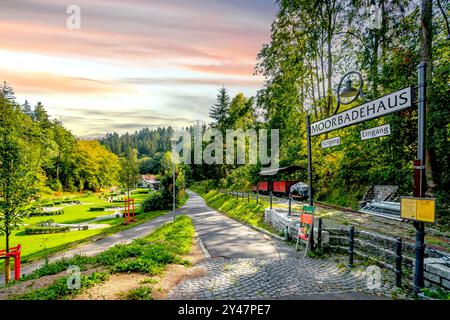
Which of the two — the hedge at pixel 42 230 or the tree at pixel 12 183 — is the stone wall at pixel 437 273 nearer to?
the tree at pixel 12 183

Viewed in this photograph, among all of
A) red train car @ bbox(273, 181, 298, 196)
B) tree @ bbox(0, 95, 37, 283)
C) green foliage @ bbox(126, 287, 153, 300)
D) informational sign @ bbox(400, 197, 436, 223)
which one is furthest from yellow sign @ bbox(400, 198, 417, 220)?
red train car @ bbox(273, 181, 298, 196)

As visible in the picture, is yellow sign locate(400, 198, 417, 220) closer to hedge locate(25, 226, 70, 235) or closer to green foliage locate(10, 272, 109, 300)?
green foliage locate(10, 272, 109, 300)

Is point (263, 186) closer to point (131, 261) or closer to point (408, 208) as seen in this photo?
point (131, 261)

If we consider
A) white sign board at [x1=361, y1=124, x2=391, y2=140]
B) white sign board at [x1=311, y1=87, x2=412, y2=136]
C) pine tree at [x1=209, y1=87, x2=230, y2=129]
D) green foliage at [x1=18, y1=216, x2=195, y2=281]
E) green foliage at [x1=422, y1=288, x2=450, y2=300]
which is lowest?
green foliage at [x1=18, y1=216, x2=195, y2=281]

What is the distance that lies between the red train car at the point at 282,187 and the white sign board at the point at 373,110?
18316mm

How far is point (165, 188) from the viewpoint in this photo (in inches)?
1273

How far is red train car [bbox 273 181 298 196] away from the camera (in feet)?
80.3

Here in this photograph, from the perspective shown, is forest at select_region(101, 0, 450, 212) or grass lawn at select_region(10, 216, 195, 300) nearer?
grass lawn at select_region(10, 216, 195, 300)

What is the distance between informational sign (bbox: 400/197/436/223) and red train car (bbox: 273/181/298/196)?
2007 cm

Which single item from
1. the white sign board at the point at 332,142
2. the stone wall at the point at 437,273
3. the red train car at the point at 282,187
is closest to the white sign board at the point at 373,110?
the white sign board at the point at 332,142

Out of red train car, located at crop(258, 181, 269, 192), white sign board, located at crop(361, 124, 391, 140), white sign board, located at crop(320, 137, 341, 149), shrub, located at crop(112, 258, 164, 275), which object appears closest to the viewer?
white sign board, located at crop(361, 124, 391, 140)

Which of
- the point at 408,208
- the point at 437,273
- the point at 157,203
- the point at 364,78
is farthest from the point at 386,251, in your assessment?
the point at 157,203

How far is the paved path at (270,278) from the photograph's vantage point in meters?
4.71
